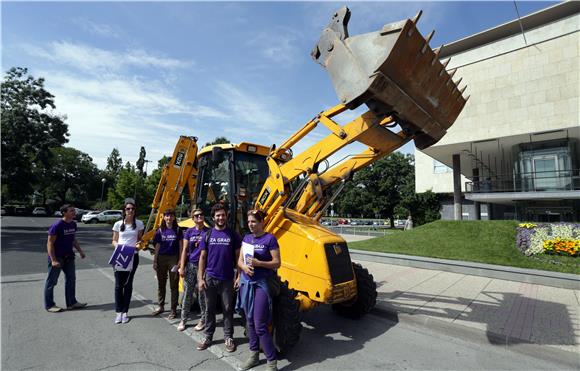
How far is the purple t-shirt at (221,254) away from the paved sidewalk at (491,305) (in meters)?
3.20

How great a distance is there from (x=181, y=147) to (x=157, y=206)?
1.51 m

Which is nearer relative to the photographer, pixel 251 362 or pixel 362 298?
pixel 251 362

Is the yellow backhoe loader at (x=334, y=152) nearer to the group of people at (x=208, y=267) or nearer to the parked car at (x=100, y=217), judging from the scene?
the group of people at (x=208, y=267)

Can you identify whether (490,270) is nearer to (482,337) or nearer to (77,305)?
(482,337)

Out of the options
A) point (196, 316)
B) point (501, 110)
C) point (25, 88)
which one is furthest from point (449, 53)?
point (25, 88)

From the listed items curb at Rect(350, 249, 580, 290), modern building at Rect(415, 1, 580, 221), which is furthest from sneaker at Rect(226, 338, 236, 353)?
modern building at Rect(415, 1, 580, 221)

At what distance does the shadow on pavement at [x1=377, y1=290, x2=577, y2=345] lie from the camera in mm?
4512

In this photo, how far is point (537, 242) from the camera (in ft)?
35.2

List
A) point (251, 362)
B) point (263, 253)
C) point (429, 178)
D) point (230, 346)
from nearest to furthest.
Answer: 1. point (251, 362)
2. point (263, 253)
3. point (230, 346)
4. point (429, 178)

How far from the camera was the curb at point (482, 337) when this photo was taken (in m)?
4.00

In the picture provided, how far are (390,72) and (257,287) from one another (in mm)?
2883

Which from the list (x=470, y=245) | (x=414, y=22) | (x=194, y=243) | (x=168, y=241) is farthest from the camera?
(x=470, y=245)

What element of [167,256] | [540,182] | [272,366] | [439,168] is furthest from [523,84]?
[272,366]

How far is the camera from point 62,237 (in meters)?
5.50
